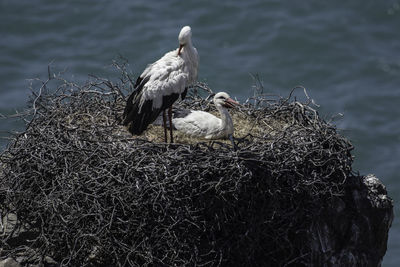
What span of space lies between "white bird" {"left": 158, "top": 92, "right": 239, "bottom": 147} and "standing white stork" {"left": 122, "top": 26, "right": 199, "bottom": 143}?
0.25 m

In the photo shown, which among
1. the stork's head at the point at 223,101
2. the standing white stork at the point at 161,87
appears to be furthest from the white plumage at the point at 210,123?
the standing white stork at the point at 161,87

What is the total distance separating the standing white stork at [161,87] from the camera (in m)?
8.77

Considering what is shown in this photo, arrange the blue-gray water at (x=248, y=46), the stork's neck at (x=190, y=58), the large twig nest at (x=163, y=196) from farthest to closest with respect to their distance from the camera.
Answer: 1. the blue-gray water at (x=248, y=46)
2. the stork's neck at (x=190, y=58)
3. the large twig nest at (x=163, y=196)

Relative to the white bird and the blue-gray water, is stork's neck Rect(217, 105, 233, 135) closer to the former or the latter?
the white bird

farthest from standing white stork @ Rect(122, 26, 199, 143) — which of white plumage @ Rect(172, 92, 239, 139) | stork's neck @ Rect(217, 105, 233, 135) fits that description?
stork's neck @ Rect(217, 105, 233, 135)

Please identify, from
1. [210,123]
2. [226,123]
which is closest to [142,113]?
[210,123]

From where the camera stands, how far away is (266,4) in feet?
66.2

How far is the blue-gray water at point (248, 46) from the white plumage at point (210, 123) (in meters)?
7.67

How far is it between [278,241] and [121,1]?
43.2ft

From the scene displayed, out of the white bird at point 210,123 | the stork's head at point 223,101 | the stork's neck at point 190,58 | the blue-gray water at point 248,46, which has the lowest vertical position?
the blue-gray water at point 248,46

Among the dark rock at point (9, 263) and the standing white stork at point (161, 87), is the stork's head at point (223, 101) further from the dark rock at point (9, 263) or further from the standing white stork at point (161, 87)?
the dark rock at point (9, 263)

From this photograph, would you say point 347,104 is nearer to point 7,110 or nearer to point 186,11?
point 186,11

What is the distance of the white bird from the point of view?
8906 millimetres

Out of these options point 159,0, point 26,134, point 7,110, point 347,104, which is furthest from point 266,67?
point 26,134
